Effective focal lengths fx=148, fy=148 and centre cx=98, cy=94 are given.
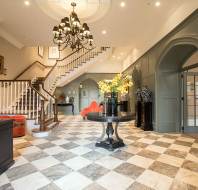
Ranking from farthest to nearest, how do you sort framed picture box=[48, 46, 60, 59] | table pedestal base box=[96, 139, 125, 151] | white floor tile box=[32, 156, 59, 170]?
framed picture box=[48, 46, 60, 59]
table pedestal base box=[96, 139, 125, 151]
white floor tile box=[32, 156, 59, 170]

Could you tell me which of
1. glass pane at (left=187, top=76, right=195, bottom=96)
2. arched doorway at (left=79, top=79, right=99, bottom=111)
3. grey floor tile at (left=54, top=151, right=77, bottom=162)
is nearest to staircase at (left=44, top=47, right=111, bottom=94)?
arched doorway at (left=79, top=79, right=99, bottom=111)

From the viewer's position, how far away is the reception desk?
2.39 metres

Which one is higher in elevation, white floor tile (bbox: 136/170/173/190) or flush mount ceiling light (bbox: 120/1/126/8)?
flush mount ceiling light (bbox: 120/1/126/8)

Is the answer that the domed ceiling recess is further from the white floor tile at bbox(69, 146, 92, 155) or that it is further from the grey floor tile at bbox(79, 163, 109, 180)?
the grey floor tile at bbox(79, 163, 109, 180)

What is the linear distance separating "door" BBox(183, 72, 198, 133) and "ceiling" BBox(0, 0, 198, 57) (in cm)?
172

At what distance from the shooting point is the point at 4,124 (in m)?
2.49

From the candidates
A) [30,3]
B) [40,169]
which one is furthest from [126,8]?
[40,169]

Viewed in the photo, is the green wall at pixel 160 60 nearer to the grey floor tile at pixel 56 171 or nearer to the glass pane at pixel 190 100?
the glass pane at pixel 190 100

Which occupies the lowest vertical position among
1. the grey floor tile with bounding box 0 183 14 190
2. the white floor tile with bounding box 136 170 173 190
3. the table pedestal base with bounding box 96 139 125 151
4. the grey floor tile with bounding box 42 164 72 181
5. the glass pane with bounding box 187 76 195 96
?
the white floor tile with bounding box 136 170 173 190

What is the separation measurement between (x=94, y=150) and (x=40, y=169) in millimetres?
1226

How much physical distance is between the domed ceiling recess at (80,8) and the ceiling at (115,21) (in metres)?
0.03

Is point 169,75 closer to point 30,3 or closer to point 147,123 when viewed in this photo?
point 147,123

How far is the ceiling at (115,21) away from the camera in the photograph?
12.6 feet

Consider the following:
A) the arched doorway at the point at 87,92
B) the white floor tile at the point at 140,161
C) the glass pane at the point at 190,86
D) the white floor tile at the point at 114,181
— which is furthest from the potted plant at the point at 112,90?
the arched doorway at the point at 87,92
